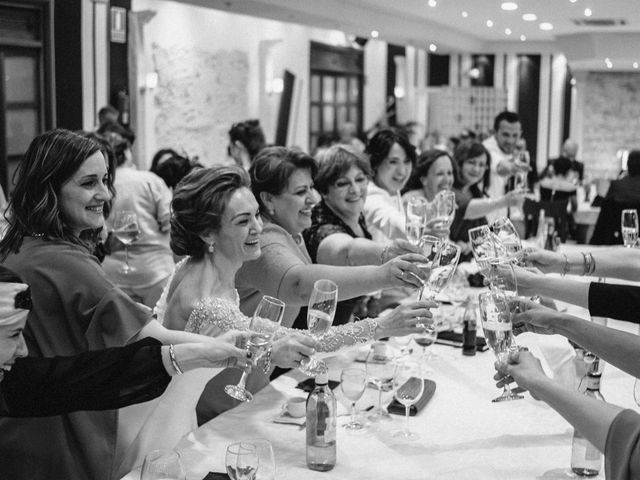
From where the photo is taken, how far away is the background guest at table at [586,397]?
4.70ft

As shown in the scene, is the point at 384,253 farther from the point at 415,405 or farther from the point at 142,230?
the point at 142,230

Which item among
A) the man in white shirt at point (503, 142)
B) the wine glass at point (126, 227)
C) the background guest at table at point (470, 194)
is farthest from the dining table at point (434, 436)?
the man in white shirt at point (503, 142)

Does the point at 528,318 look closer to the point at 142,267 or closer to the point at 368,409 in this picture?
the point at 368,409

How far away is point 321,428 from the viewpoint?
2.12 metres

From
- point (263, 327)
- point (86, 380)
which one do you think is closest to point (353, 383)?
point (263, 327)

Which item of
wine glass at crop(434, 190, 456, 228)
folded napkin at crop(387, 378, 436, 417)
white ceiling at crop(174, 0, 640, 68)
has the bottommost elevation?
folded napkin at crop(387, 378, 436, 417)

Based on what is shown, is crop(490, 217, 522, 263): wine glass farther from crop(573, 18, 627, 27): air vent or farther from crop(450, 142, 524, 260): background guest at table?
crop(573, 18, 627, 27): air vent

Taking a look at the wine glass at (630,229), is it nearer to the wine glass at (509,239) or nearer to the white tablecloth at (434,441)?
the wine glass at (509,239)

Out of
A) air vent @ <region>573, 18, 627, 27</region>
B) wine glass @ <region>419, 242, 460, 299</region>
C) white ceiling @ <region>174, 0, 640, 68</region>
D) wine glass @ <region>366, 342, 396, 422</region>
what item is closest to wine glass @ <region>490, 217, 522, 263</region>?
wine glass @ <region>419, 242, 460, 299</region>

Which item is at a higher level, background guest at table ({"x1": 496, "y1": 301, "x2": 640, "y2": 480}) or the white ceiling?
the white ceiling

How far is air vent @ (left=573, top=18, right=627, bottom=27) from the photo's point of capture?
1184 centimetres

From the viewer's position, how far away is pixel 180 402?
7.74ft

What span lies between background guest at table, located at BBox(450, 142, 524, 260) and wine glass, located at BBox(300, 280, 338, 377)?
9.86 ft

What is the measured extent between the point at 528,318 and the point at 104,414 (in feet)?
3.86
